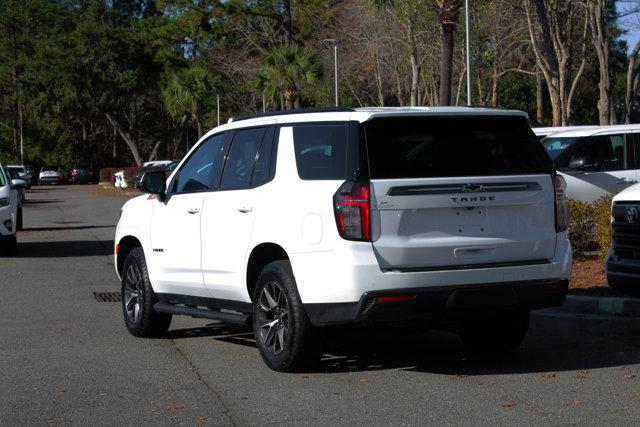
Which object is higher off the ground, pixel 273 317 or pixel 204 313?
pixel 273 317

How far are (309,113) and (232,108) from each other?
202 feet

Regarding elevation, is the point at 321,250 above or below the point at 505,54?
below

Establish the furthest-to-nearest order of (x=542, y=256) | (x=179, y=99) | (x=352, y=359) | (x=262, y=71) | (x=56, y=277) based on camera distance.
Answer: (x=179, y=99) → (x=262, y=71) → (x=56, y=277) → (x=352, y=359) → (x=542, y=256)

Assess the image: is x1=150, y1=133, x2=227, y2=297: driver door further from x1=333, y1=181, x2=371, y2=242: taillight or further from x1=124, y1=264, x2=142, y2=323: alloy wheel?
x1=333, y1=181, x2=371, y2=242: taillight

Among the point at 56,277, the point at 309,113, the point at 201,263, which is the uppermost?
the point at 309,113

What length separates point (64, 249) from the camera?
20828 millimetres

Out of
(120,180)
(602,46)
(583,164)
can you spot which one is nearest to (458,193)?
(583,164)

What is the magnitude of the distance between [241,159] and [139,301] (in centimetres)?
204

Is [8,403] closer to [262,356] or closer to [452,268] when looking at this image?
[262,356]

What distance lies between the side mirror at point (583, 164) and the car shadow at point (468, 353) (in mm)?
5717

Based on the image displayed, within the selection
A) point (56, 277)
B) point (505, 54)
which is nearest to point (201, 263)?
point (56, 277)

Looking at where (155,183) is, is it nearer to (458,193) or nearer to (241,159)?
(241,159)

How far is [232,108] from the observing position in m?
69.3

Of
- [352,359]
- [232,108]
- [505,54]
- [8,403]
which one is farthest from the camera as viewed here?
[232,108]
